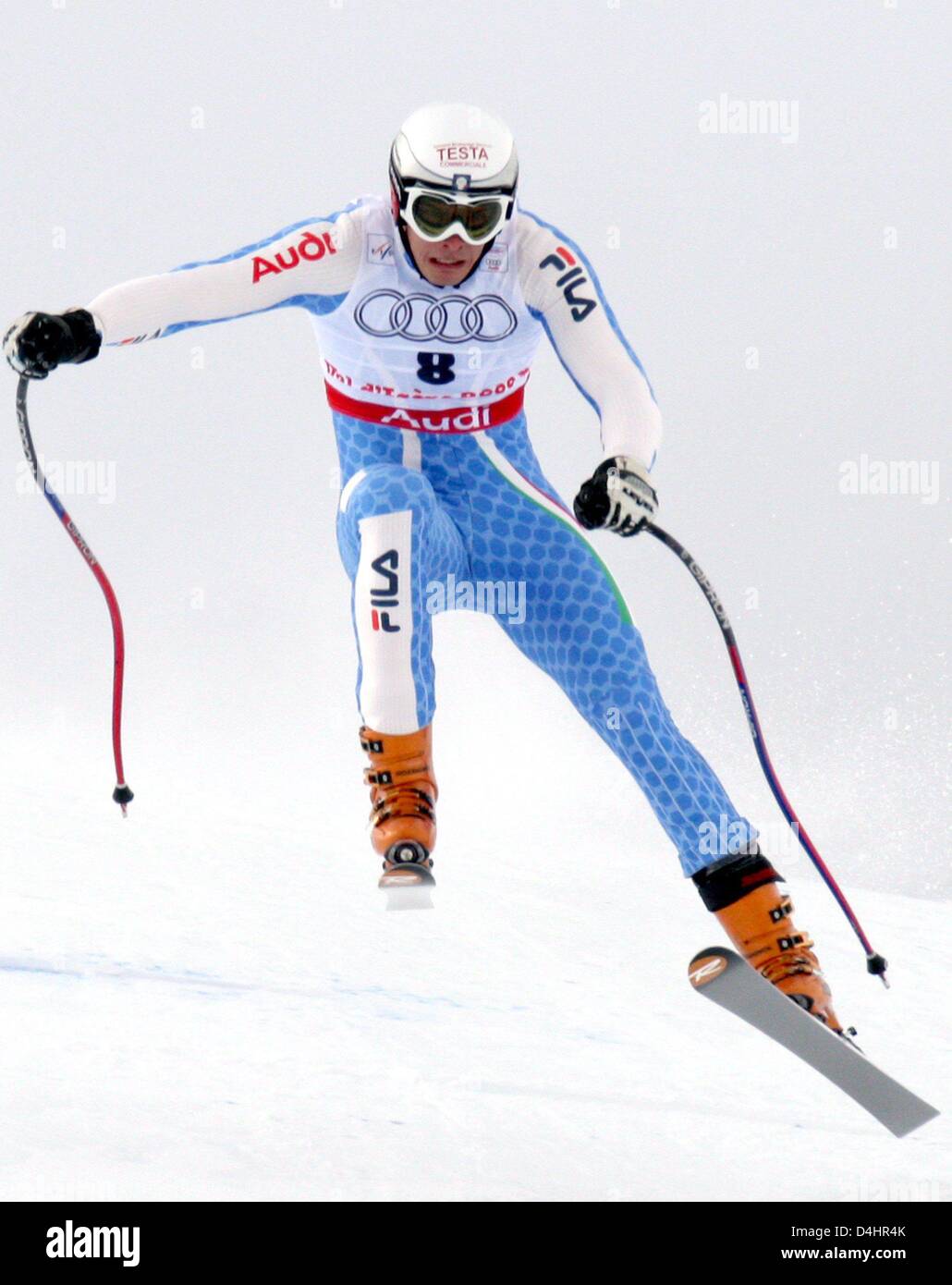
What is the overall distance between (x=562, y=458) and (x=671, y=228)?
8509mm

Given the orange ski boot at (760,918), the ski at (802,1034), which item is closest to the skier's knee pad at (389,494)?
the orange ski boot at (760,918)

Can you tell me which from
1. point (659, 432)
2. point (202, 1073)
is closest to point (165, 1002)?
point (202, 1073)

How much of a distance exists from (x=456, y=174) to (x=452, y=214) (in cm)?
11

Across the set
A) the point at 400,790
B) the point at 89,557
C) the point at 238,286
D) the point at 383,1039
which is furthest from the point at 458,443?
the point at 383,1039

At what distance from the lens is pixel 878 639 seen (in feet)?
71.7

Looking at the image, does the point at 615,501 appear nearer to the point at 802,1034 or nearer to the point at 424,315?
the point at 424,315

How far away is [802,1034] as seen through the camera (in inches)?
178

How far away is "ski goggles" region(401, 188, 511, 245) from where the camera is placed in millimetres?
4520

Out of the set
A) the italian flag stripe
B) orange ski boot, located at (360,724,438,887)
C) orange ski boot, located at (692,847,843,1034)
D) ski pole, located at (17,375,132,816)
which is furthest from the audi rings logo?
orange ski boot, located at (692,847,843,1034)

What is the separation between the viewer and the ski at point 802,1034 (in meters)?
4.41

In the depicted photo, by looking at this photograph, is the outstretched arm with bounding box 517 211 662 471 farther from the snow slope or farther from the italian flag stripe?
the snow slope

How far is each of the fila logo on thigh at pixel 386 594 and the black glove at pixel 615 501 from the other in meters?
0.55

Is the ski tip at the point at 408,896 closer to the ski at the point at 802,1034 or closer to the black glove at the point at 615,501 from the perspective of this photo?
the ski at the point at 802,1034

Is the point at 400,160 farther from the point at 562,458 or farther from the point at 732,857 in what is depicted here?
the point at 562,458
